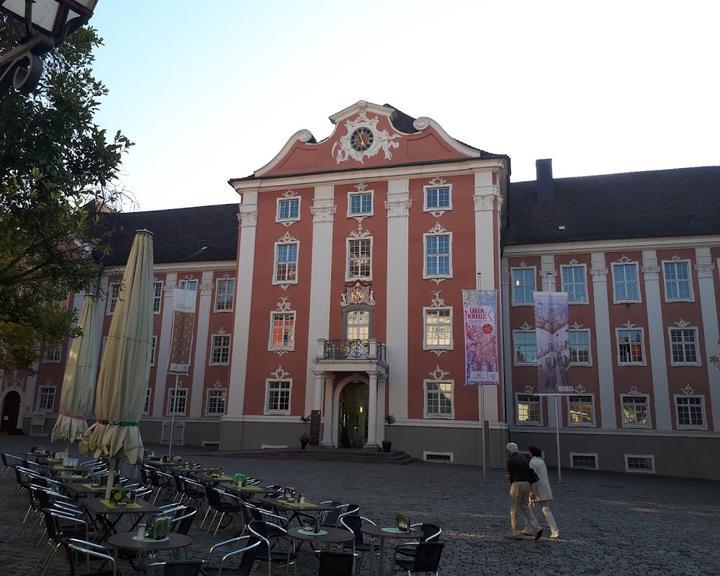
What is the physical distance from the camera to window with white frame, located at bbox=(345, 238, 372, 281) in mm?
28500

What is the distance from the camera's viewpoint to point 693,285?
27891 millimetres

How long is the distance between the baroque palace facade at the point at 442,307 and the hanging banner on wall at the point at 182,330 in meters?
4.14

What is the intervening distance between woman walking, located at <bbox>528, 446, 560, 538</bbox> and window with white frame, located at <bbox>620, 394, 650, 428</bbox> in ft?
61.0

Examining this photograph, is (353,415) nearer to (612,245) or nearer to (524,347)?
(524,347)

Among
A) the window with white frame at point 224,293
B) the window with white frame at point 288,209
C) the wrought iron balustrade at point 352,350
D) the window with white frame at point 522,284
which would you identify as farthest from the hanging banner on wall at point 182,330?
the window with white frame at point 522,284

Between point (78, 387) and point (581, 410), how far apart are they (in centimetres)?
2205

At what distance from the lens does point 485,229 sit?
89.5 feet

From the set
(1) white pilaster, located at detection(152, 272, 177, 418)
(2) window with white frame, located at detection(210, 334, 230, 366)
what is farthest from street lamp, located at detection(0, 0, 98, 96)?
(1) white pilaster, located at detection(152, 272, 177, 418)

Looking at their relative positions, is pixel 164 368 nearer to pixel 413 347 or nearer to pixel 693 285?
pixel 413 347

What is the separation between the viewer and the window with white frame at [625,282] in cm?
2856

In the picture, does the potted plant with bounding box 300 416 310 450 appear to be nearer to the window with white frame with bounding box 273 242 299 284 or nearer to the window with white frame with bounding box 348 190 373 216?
the window with white frame with bounding box 273 242 299 284

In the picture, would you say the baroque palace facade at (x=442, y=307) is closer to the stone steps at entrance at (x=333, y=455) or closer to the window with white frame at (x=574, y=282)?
the window with white frame at (x=574, y=282)

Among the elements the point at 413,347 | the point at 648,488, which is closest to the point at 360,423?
the point at 413,347

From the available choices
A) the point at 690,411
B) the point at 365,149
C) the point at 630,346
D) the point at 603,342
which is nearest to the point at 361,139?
the point at 365,149
